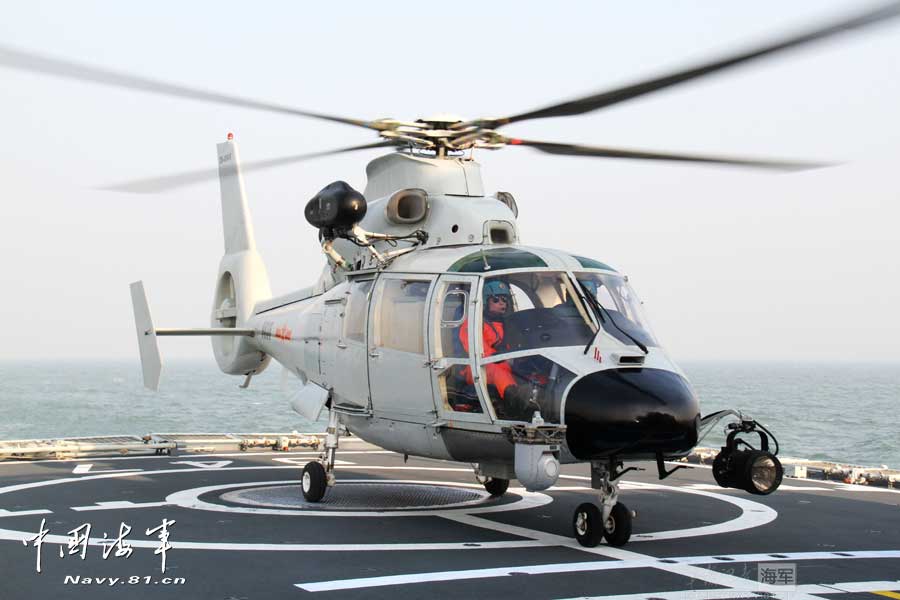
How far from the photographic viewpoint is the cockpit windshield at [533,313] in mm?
9688

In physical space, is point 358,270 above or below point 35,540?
above

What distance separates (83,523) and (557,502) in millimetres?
5723

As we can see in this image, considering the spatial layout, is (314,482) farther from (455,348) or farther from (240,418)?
(240,418)

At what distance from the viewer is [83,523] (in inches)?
421

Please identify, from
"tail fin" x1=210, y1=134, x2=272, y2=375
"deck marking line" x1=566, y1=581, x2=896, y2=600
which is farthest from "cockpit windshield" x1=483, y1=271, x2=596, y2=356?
"tail fin" x1=210, y1=134, x2=272, y2=375

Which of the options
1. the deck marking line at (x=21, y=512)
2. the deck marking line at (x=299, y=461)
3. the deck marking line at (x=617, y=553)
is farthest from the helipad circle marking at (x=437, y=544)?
the deck marking line at (x=299, y=461)

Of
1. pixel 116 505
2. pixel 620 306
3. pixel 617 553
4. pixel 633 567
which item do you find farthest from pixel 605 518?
pixel 116 505

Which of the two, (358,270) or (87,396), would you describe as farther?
(87,396)

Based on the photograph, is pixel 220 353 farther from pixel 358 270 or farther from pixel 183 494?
pixel 358 270

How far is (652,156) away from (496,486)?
4766mm

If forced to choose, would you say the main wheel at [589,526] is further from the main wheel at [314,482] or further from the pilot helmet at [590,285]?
the main wheel at [314,482]

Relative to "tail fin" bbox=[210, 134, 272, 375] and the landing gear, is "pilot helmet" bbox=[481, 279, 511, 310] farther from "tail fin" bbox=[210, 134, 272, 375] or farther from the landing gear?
"tail fin" bbox=[210, 134, 272, 375]

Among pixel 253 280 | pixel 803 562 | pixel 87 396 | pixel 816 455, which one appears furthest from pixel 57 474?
pixel 87 396

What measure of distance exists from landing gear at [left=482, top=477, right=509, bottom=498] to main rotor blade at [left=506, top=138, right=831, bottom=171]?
4264 mm
